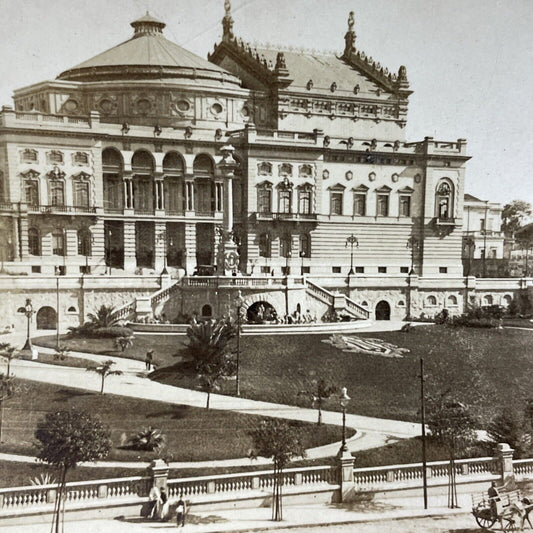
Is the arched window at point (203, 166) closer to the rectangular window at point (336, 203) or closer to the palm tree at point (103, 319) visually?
the rectangular window at point (336, 203)

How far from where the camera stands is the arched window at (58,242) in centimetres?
4959

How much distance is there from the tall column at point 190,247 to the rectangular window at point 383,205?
58.2 ft

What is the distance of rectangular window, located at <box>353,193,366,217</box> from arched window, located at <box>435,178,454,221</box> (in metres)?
7.56

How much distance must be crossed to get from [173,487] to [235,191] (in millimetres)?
37634

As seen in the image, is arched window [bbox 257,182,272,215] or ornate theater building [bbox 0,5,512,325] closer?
ornate theater building [bbox 0,5,512,325]

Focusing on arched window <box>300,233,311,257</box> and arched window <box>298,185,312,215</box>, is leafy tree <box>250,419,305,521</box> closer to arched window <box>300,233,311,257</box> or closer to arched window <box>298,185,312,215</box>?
arched window <box>300,233,311,257</box>

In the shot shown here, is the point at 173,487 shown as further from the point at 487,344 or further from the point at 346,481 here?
the point at 487,344

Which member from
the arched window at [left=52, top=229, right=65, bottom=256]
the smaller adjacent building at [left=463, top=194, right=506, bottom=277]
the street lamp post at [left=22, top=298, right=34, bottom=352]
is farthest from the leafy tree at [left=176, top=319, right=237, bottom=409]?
the smaller adjacent building at [left=463, top=194, right=506, bottom=277]

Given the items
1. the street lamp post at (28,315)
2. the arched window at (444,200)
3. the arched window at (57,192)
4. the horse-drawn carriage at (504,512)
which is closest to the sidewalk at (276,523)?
the horse-drawn carriage at (504,512)

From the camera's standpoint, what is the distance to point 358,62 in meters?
66.4

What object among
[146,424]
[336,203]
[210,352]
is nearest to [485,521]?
[146,424]

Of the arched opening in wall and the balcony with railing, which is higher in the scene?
the balcony with railing

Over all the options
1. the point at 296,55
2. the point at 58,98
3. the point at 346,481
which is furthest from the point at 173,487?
the point at 296,55

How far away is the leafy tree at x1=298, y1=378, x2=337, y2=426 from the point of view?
27.8 metres
